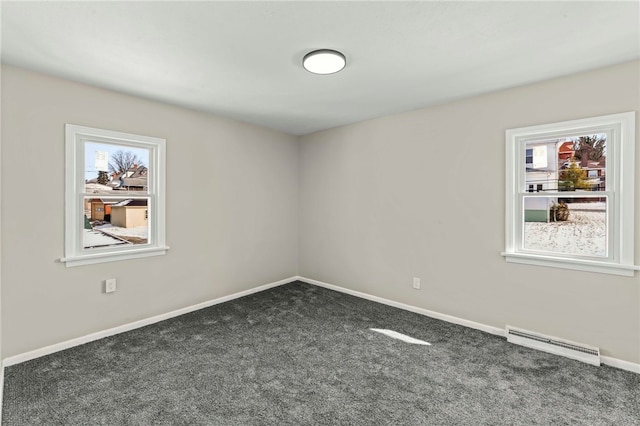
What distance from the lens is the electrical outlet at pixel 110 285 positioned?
9.61 ft

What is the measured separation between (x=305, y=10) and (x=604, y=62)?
7.72ft

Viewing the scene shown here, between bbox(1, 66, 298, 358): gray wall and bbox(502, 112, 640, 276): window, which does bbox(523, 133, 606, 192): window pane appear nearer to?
bbox(502, 112, 640, 276): window

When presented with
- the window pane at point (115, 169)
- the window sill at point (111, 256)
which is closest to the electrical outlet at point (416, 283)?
the window sill at point (111, 256)

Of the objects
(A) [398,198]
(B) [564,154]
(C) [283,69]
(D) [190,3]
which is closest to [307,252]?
(A) [398,198]

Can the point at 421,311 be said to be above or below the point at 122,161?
below

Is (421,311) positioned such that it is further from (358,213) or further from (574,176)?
(574,176)

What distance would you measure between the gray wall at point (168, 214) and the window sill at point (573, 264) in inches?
120

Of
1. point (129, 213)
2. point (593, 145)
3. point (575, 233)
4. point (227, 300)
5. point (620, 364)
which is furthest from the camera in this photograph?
point (227, 300)

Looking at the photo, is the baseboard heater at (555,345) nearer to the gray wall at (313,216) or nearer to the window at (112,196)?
the gray wall at (313,216)

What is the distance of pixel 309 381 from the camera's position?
2.21 meters

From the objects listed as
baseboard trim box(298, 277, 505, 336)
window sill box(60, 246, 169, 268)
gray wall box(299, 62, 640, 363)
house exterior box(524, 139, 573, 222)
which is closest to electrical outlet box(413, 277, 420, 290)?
gray wall box(299, 62, 640, 363)

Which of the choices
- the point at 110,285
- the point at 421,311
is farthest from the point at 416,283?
the point at 110,285

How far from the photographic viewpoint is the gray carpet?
6.09 ft

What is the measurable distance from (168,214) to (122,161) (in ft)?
2.26
